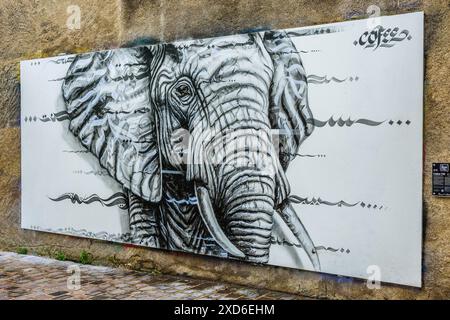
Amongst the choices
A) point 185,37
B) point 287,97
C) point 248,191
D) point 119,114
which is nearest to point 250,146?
point 248,191

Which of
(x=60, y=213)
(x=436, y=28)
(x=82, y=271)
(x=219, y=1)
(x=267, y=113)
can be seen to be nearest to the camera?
(x=436, y=28)

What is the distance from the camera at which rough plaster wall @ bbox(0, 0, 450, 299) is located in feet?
15.3

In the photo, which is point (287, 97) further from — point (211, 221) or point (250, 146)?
point (211, 221)

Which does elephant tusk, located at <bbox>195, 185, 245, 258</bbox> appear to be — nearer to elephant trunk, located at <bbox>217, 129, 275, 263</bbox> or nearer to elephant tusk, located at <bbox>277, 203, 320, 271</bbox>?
elephant trunk, located at <bbox>217, 129, 275, 263</bbox>

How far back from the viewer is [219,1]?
5883 mm

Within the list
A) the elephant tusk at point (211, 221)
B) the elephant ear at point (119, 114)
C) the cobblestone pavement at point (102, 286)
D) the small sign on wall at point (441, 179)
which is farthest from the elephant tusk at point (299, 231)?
the elephant ear at point (119, 114)

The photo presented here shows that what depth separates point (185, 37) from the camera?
613 centimetres

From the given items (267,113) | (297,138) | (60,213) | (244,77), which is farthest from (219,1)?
(60,213)

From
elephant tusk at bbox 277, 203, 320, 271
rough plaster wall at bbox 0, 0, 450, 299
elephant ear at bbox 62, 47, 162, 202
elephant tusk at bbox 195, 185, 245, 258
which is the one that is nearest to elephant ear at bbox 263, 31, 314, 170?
rough plaster wall at bbox 0, 0, 450, 299

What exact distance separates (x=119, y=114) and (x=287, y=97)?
2253 mm

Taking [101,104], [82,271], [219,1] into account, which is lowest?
[82,271]

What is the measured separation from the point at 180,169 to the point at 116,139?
1072 mm

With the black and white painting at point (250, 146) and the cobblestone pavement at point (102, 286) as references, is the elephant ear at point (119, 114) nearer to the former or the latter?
the black and white painting at point (250, 146)

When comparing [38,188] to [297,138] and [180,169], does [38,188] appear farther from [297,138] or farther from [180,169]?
[297,138]
